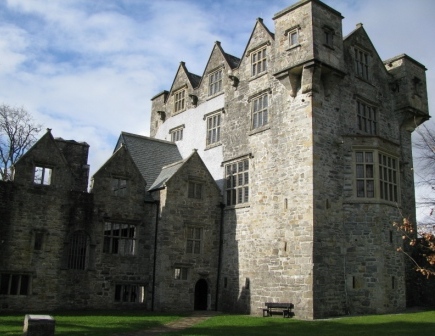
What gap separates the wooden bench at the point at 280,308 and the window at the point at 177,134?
16220 mm

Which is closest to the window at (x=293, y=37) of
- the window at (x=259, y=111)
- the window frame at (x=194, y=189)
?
the window at (x=259, y=111)

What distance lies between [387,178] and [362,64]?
757 cm

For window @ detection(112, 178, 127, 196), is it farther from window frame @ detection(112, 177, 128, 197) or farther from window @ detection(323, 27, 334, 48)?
window @ detection(323, 27, 334, 48)

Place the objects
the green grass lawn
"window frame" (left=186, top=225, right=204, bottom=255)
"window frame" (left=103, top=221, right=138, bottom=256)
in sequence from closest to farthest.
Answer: the green grass lawn < "window frame" (left=103, top=221, right=138, bottom=256) < "window frame" (left=186, top=225, right=204, bottom=255)

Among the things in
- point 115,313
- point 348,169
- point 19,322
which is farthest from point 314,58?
point 19,322

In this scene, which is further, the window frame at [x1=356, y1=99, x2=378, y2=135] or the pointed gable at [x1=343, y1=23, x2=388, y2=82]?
the pointed gable at [x1=343, y1=23, x2=388, y2=82]

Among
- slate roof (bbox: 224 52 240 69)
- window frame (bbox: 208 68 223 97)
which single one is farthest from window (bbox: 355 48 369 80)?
window frame (bbox: 208 68 223 97)

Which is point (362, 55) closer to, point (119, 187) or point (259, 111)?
point (259, 111)

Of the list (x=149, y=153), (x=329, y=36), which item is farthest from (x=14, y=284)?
(x=329, y=36)

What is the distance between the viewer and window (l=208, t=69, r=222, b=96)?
33.6 meters

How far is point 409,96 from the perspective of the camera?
30.6 m

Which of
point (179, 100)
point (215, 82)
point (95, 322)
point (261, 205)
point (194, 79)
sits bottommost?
point (95, 322)

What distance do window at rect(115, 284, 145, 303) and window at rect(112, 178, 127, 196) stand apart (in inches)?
207

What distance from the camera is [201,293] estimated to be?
96.4 feet
